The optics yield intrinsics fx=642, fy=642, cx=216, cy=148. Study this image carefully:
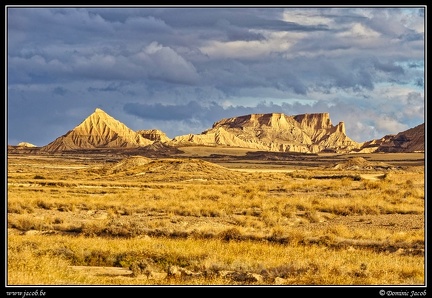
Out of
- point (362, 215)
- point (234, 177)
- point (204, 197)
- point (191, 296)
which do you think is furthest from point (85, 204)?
point (234, 177)

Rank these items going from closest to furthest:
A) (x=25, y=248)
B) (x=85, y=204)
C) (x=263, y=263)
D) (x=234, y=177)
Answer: (x=263, y=263)
(x=25, y=248)
(x=85, y=204)
(x=234, y=177)

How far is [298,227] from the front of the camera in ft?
83.4

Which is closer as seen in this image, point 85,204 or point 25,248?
point 25,248

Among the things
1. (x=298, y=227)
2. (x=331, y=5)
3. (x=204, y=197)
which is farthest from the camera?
(x=204, y=197)

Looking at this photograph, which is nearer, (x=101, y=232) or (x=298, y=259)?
(x=298, y=259)

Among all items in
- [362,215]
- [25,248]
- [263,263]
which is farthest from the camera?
[362,215]

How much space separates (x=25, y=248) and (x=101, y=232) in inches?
234

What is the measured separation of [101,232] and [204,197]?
64.7 ft

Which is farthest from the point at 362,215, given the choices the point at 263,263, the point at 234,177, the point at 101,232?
the point at 234,177

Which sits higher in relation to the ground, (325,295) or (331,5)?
(331,5)

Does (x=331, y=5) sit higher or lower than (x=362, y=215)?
higher

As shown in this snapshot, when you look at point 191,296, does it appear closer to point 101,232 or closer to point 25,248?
point 25,248

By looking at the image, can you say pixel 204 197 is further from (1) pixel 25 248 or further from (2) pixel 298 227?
(1) pixel 25 248

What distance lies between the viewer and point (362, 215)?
2994 cm
